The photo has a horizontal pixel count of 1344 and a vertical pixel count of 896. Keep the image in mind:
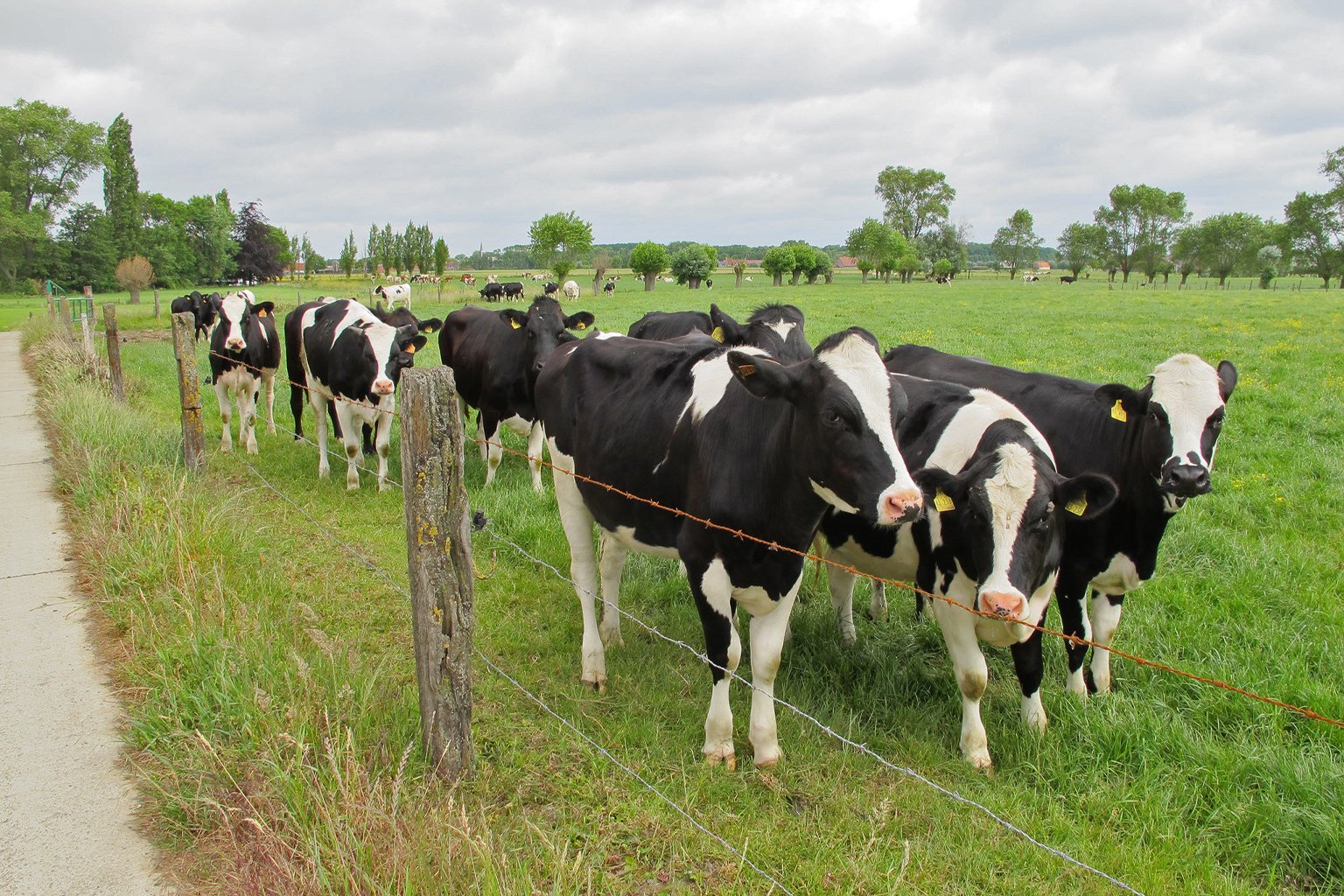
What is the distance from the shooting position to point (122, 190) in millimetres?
72062

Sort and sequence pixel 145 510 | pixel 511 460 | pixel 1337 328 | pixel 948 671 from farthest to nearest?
pixel 1337 328
pixel 511 460
pixel 145 510
pixel 948 671

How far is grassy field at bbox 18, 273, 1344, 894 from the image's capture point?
10.2 ft

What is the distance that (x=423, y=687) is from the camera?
10.8 ft

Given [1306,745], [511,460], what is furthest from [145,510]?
[1306,745]

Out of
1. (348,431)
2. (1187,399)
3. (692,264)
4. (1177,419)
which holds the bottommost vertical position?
(348,431)

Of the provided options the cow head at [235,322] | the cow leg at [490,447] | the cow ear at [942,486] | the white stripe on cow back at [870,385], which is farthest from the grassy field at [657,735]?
the cow head at [235,322]

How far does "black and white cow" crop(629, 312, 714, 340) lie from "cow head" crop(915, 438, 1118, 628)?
587cm

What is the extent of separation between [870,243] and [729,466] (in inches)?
3913

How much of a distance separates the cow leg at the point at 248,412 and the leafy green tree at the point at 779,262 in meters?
75.9

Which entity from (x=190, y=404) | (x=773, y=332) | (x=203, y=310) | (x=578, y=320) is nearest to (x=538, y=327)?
(x=578, y=320)

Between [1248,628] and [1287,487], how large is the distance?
12.6 ft

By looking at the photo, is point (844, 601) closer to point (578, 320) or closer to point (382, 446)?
point (382, 446)

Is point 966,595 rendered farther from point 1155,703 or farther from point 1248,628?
point 1248,628

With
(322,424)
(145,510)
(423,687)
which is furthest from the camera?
(322,424)
